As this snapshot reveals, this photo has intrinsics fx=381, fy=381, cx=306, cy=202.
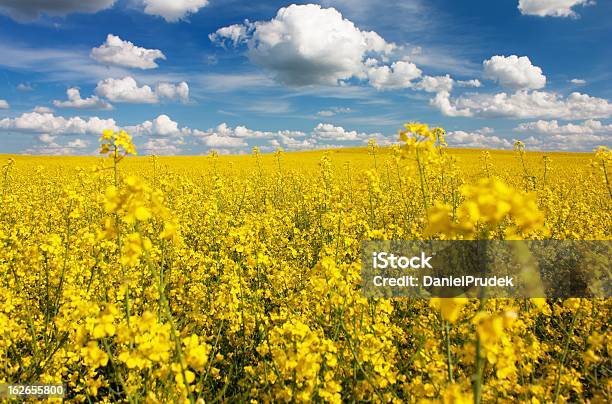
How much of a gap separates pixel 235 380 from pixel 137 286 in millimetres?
1910

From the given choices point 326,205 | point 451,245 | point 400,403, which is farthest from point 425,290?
point 326,205

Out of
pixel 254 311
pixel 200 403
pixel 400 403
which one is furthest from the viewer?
pixel 254 311

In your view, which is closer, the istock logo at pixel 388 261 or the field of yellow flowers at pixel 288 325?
the field of yellow flowers at pixel 288 325

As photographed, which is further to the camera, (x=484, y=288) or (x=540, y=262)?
(x=540, y=262)

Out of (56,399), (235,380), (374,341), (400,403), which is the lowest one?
(235,380)

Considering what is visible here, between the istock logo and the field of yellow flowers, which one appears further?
the istock logo

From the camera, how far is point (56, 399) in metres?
3.13

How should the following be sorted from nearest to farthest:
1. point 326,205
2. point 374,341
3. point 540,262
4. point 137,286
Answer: point 374,341, point 137,286, point 540,262, point 326,205

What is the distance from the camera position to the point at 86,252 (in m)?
5.46

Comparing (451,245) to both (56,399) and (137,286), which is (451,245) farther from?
(56,399)

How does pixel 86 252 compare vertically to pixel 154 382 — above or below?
above

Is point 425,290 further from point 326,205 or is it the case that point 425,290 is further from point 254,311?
point 326,205

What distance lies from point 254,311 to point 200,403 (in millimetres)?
1856

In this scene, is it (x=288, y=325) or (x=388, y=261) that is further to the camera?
(x=388, y=261)
